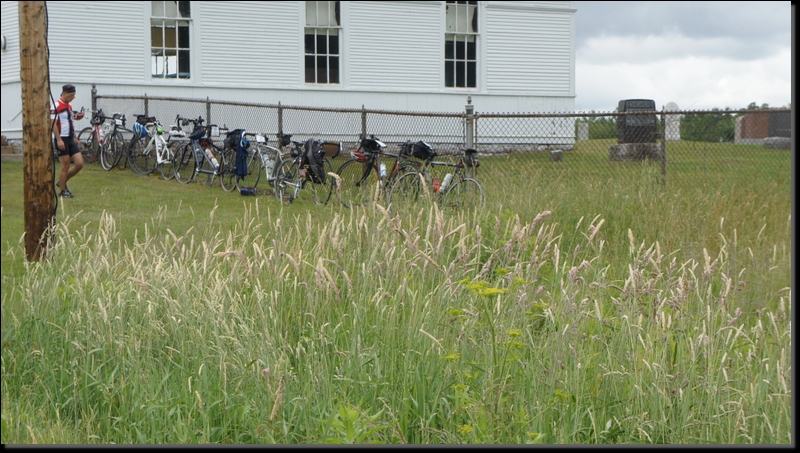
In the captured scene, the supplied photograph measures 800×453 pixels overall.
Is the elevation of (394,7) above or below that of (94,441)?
above

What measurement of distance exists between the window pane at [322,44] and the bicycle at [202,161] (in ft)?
21.7

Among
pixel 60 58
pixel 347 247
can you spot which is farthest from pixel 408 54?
pixel 347 247

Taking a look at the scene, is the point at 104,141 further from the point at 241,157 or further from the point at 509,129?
the point at 509,129

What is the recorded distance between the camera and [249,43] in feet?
65.7

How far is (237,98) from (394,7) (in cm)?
455

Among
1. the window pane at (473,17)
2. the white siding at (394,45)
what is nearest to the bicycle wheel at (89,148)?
the white siding at (394,45)

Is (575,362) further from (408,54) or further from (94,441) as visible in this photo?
(408,54)

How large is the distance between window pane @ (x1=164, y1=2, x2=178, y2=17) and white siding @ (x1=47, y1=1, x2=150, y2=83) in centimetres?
45

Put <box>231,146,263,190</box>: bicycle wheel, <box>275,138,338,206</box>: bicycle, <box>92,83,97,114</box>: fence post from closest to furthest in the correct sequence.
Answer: <box>275,138,338,206</box>: bicycle
<box>231,146,263,190</box>: bicycle wheel
<box>92,83,97,114</box>: fence post

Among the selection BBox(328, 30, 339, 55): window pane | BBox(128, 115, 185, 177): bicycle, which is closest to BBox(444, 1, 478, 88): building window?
BBox(328, 30, 339, 55): window pane

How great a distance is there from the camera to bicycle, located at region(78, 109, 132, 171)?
15.7m

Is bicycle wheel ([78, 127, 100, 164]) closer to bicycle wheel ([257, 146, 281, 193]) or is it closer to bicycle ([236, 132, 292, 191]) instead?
bicycle ([236, 132, 292, 191])

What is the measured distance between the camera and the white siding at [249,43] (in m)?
19.5

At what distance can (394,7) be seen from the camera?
69.7 feet
